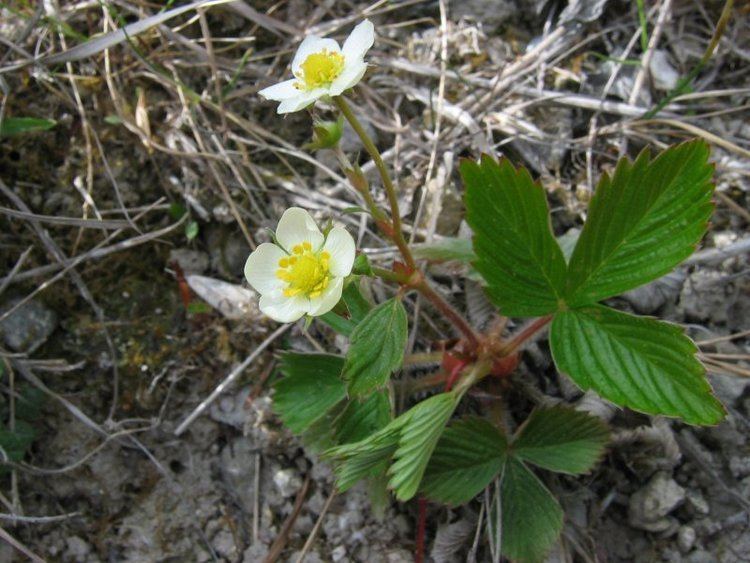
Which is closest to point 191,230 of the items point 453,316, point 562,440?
point 453,316

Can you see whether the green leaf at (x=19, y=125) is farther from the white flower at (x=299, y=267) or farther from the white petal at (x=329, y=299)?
the white petal at (x=329, y=299)

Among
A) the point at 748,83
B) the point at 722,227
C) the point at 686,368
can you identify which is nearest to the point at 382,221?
the point at 686,368

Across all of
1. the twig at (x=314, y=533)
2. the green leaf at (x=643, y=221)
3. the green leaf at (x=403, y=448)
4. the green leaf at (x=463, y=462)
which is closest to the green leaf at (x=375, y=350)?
the green leaf at (x=403, y=448)

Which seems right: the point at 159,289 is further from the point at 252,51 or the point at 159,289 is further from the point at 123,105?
the point at 252,51

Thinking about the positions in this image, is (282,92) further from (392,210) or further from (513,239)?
(513,239)

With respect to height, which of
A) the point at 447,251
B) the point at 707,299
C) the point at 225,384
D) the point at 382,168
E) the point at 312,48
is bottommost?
the point at 225,384

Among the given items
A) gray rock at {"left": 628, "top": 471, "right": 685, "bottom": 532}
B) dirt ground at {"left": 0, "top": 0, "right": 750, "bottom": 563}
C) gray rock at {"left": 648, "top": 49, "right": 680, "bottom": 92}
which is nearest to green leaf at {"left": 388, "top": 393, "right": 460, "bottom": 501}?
dirt ground at {"left": 0, "top": 0, "right": 750, "bottom": 563}

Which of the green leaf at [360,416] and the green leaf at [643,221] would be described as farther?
the green leaf at [360,416]
